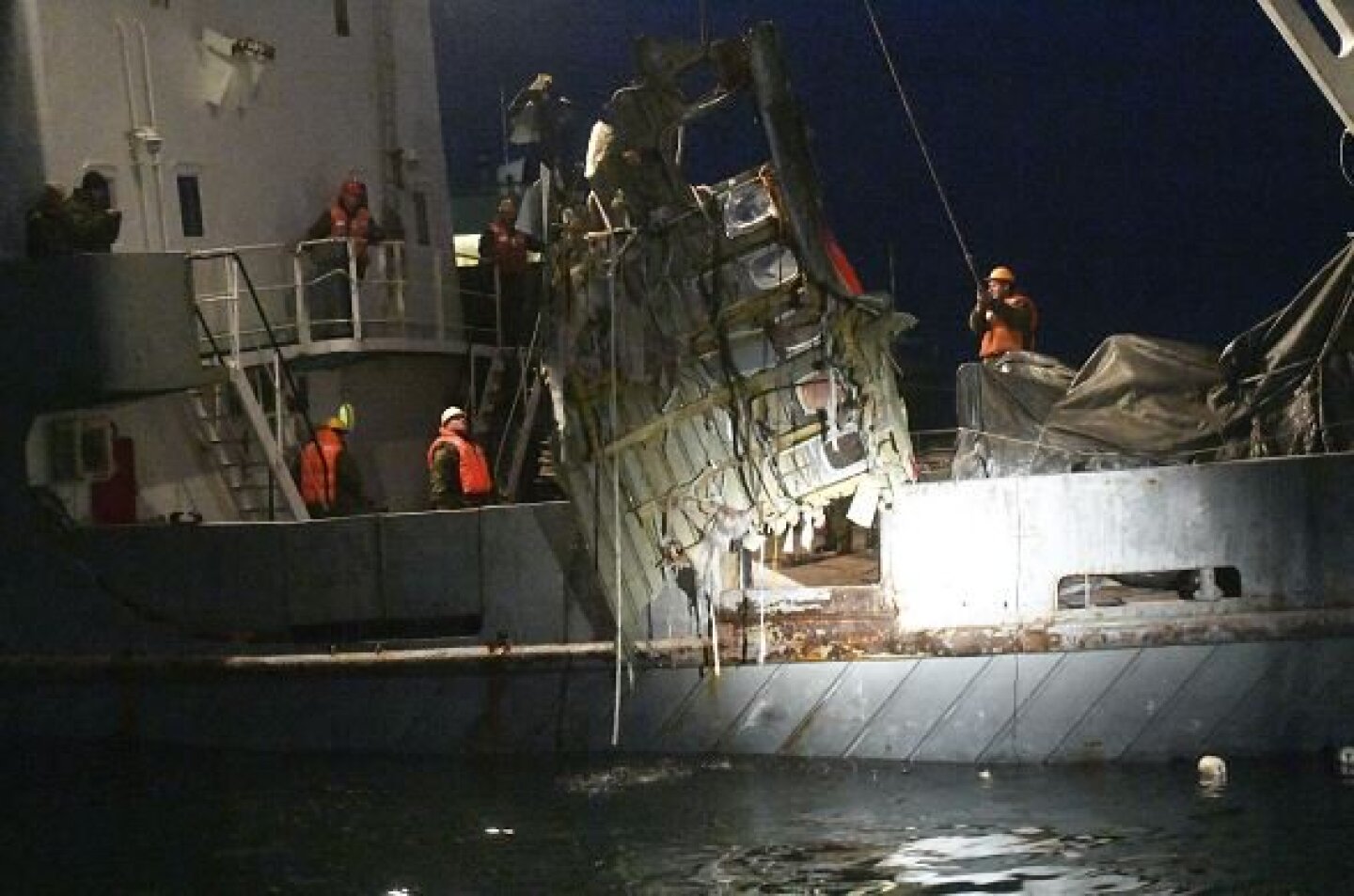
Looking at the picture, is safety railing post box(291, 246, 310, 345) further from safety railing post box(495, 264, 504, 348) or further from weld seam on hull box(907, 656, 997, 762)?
weld seam on hull box(907, 656, 997, 762)

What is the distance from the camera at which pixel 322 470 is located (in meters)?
13.2

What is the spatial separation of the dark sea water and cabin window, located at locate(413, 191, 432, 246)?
22.2ft

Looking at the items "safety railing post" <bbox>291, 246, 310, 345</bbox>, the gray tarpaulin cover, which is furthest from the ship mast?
"safety railing post" <bbox>291, 246, 310, 345</bbox>

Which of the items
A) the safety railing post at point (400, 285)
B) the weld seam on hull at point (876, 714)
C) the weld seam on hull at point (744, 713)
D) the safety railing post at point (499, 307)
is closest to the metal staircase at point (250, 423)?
the safety railing post at point (400, 285)

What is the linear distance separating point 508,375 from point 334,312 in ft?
5.89

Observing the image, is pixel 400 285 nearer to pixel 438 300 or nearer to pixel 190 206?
pixel 438 300

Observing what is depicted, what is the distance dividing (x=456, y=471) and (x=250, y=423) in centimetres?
188

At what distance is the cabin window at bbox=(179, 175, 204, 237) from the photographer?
46.8 feet

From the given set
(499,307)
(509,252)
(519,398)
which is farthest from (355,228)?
(519,398)

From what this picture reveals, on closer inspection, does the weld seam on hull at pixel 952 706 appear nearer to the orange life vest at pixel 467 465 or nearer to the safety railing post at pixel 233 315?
the orange life vest at pixel 467 465

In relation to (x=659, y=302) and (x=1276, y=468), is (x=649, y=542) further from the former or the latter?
(x=1276, y=468)

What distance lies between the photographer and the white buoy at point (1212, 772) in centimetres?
992

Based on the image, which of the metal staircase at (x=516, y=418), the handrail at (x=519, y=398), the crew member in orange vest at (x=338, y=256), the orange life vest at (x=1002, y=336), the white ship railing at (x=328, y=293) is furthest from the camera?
the crew member in orange vest at (x=338, y=256)

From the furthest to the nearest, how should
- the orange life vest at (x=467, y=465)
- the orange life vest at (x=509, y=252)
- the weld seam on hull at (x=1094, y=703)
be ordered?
1. the orange life vest at (x=509, y=252)
2. the orange life vest at (x=467, y=465)
3. the weld seam on hull at (x=1094, y=703)
